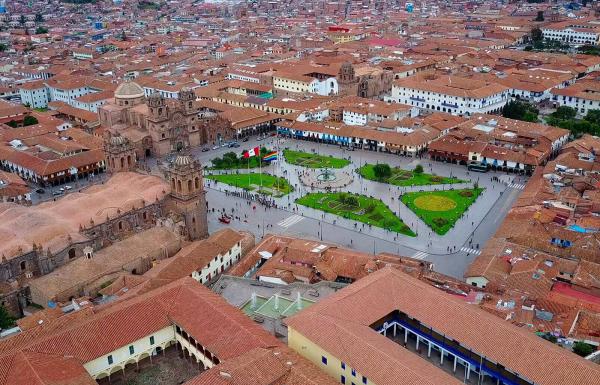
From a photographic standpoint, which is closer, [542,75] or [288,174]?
[288,174]

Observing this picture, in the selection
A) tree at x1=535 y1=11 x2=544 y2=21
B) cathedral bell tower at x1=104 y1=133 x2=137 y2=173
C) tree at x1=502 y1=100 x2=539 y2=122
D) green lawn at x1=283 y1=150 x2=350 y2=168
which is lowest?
green lawn at x1=283 y1=150 x2=350 y2=168

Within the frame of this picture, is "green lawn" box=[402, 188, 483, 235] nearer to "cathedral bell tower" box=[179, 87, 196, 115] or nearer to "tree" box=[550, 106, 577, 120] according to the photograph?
"tree" box=[550, 106, 577, 120]

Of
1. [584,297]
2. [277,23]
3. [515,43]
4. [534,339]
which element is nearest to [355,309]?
[534,339]

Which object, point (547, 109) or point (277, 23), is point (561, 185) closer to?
point (547, 109)

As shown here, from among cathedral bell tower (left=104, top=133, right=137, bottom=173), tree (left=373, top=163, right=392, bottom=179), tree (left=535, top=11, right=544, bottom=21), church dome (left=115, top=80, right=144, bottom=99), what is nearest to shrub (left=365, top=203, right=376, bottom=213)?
tree (left=373, top=163, right=392, bottom=179)

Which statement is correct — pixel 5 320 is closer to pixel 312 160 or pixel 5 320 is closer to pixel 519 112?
pixel 312 160

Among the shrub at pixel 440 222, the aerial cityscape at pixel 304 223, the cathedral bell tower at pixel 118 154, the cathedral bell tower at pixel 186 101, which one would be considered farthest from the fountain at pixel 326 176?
the cathedral bell tower at pixel 186 101
